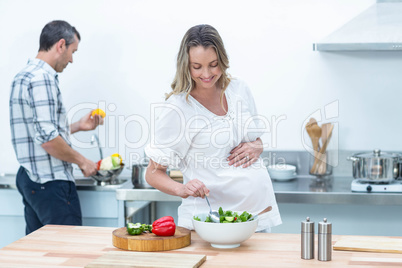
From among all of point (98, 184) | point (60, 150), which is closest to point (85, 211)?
point (98, 184)

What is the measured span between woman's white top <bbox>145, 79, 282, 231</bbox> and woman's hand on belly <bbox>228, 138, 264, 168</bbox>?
0.06 feet

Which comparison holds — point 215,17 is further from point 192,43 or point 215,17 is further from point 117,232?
point 117,232

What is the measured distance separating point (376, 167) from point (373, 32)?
2.30ft

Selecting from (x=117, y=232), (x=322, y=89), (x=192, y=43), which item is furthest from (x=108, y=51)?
(x=117, y=232)

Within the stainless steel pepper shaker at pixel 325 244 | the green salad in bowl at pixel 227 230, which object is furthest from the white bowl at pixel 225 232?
the stainless steel pepper shaker at pixel 325 244

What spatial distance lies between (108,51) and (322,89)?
1.36m

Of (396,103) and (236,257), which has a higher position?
(396,103)

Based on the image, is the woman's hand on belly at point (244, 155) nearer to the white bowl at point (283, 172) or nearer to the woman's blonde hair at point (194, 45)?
the woman's blonde hair at point (194, 45)

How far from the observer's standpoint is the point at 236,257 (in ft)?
5.79

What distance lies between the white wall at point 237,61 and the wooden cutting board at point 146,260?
1.91 metres

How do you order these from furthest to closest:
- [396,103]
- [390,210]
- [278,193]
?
1. [396,103]
2. [390,210]
3. [278,193]

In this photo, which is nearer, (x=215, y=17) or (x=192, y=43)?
(x=192, y=43)

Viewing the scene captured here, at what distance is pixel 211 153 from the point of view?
2.23 meters

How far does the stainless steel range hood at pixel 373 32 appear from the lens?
2.85 meters
